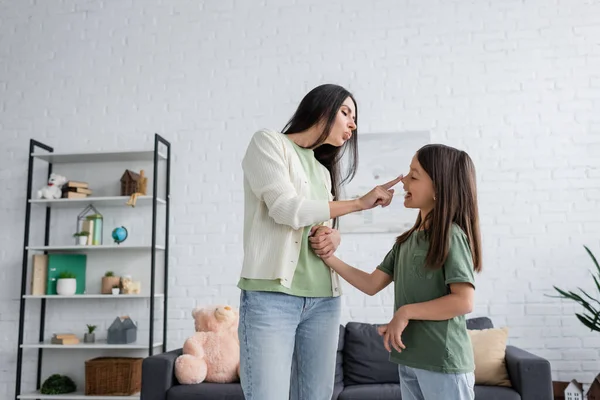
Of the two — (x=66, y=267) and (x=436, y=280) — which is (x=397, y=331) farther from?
(x=66, y=267)

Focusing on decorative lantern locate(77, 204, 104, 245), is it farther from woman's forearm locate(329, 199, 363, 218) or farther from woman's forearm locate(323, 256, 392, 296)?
woman's forearm locate(329, 199, 363, 218)

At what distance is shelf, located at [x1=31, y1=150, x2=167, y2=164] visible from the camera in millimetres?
3742

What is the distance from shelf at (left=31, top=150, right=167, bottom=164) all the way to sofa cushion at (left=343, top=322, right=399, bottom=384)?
5.87 ft

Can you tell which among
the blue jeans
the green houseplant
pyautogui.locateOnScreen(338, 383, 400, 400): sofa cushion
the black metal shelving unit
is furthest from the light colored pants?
the black metal shelving unit

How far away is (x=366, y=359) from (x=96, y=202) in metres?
2.15

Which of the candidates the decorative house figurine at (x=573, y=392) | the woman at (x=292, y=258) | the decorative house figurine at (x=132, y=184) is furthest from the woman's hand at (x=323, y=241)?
the decorative house figurine at (x=132, y=184)

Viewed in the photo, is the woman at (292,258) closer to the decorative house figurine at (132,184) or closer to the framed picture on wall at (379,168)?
the framed picture on wall at (379,168)

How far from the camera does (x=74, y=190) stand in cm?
378

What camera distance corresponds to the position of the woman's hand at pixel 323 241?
152cm

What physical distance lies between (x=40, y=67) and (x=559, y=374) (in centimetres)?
419

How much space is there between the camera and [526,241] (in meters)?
3.54

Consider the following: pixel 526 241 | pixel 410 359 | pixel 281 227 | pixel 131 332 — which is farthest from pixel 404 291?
pixel 131 332

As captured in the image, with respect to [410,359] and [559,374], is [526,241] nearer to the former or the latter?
[559,374]

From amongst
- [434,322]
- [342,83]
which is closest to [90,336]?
[342,83]
